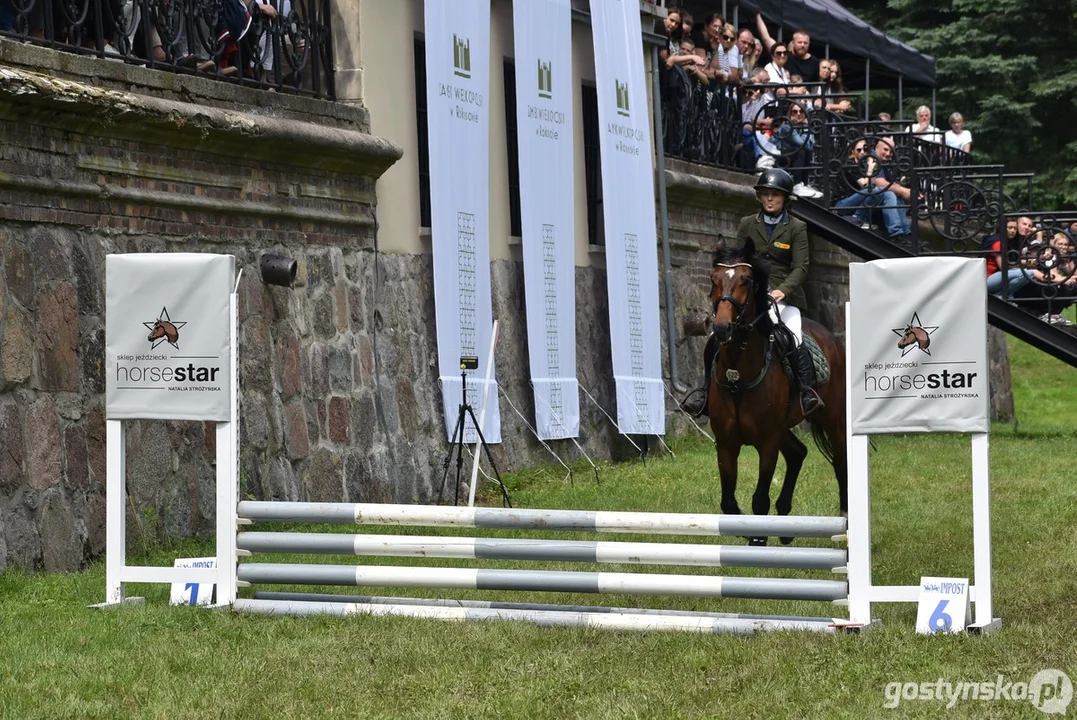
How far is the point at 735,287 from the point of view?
1085cm

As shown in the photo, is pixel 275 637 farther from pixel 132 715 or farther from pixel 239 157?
pixel 239 157

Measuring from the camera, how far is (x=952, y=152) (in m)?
25.9

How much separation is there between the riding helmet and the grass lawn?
9.34 ft

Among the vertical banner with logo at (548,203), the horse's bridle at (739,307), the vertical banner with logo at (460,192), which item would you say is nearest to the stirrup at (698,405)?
the horse's bridle at (739,307)

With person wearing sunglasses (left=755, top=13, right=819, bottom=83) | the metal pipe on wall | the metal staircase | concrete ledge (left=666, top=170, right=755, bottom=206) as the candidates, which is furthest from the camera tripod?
person wearing sunglasses (left=755, top=13, right=819, bottom=83)

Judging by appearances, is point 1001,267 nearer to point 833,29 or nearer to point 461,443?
point 833,29

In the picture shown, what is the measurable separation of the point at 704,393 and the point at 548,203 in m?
5.50

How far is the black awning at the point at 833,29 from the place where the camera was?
25.1 m

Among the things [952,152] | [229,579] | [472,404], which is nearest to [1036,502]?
[472,404]

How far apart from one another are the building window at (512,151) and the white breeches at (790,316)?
5.16m

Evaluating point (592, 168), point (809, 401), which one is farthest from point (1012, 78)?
point (809, 401)

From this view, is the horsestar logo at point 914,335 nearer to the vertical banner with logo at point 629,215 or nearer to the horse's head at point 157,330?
the horse's head at point 157,330

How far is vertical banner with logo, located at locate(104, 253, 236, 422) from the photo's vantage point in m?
8.98

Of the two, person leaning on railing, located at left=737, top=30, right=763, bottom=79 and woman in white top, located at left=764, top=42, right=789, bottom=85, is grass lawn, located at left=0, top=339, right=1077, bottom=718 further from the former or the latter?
person leaning on railing, located at left=737, top=30, right=763, bottom=79
